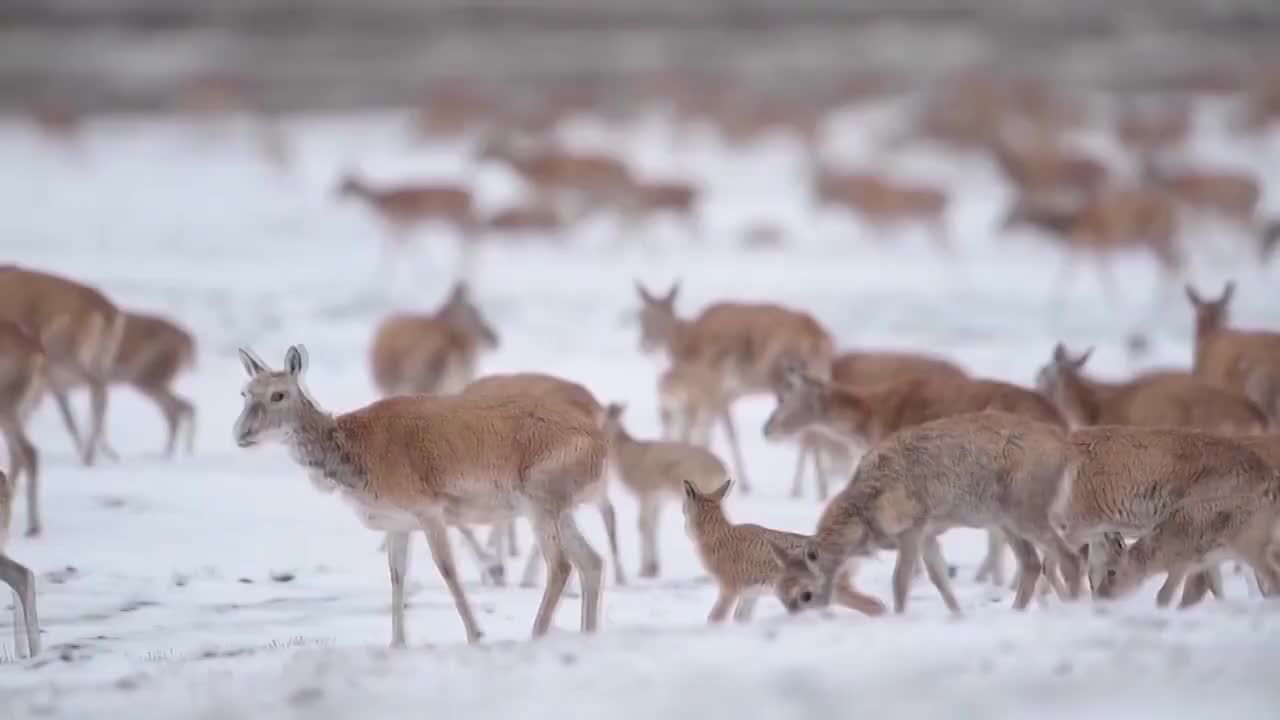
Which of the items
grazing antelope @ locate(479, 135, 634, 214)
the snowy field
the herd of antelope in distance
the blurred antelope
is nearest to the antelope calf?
the herd of antelope in distance

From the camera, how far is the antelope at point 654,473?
11.9 meters

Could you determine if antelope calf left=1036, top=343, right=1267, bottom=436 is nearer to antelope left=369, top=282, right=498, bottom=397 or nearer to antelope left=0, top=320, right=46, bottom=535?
antelope left=369, top=282, right=498, bottom=397

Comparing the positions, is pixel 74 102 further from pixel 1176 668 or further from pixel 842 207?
pixel 1176 668

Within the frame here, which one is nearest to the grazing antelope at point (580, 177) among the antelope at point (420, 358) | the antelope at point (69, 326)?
the antelope at point (420, 358)

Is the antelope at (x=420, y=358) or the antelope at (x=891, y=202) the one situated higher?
the antelope at (x=891, y=202)

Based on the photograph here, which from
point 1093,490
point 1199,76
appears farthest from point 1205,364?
point 1199,76

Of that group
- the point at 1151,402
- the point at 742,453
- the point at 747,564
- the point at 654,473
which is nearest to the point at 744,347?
the point at 742,453

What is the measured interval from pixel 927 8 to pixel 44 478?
127ft

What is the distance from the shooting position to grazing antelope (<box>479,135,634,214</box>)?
27609 mm

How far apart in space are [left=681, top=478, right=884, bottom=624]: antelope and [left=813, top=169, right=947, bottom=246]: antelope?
17.6 m

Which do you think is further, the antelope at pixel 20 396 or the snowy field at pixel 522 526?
the antelope at pixel 20 396

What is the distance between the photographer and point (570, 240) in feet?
88.4

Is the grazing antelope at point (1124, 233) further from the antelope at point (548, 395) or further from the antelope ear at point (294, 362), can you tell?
the antelope ear at point (294, 362)

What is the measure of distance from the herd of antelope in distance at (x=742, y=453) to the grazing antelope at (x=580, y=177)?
9.37 m
